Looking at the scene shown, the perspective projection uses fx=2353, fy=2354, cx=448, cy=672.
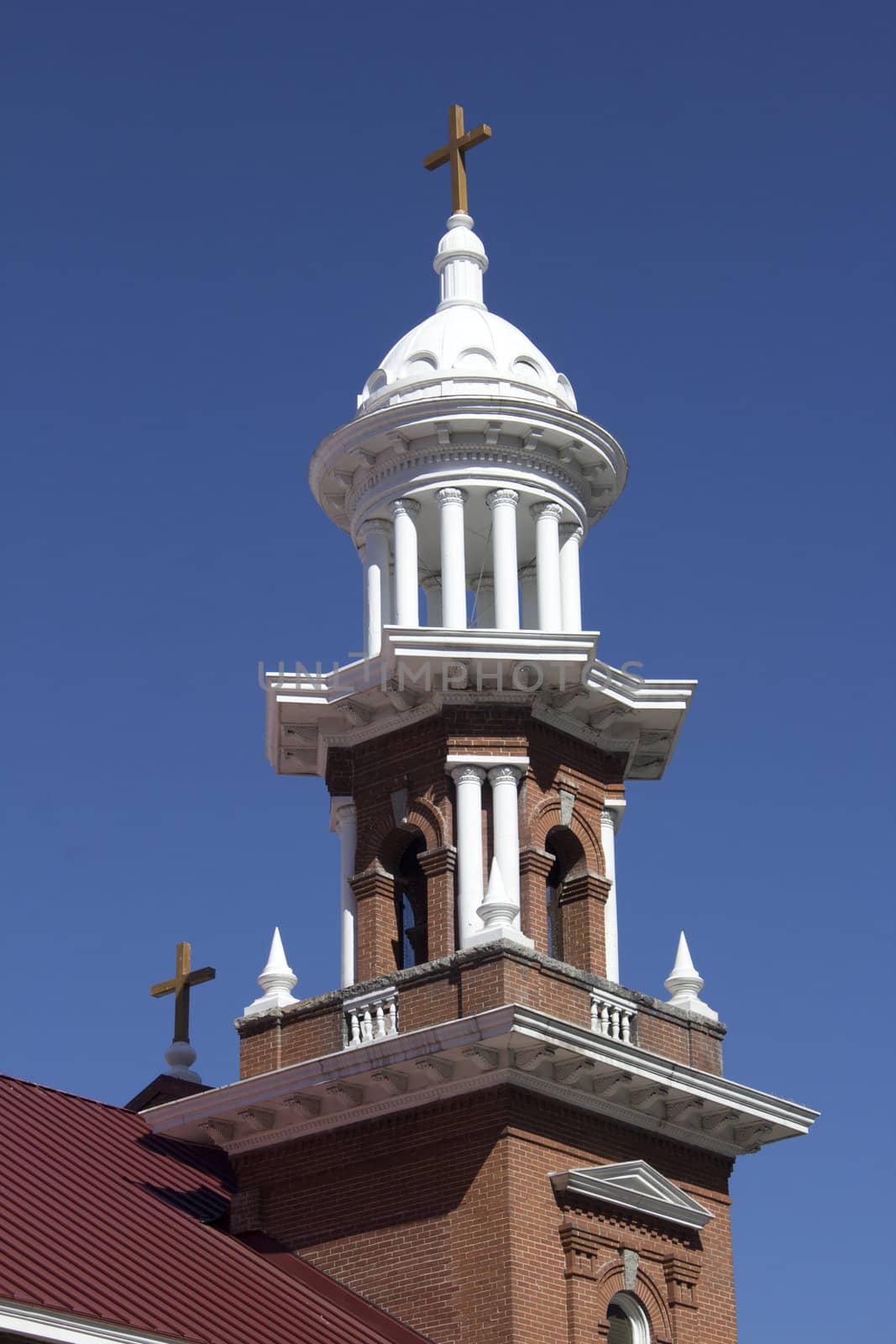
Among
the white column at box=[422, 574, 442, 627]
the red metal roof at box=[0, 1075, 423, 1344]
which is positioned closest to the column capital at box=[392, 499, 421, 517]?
the white column at box=[422, 574, 442, 627]

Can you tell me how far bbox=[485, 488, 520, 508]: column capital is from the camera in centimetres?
3328

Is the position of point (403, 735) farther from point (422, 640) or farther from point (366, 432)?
point (366, 432)

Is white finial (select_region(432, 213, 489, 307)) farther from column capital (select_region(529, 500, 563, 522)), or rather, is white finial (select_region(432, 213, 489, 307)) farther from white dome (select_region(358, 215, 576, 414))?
column capital (select_region(529, 500, 563, 522))

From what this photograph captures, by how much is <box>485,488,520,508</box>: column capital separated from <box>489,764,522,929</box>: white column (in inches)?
156

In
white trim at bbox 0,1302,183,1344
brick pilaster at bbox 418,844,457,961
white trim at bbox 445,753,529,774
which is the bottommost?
white trim at bbox 0,1302,183,1344

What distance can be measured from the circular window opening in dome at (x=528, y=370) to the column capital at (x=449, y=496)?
2332 millimetres

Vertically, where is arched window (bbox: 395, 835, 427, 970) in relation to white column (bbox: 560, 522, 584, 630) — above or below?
below

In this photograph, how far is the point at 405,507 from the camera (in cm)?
3362

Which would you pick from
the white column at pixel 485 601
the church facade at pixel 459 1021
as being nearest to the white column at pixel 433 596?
the church facade at pixel 459 1021

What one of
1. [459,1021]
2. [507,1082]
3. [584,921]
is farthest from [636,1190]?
[584,921]

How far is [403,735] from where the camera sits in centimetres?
3259

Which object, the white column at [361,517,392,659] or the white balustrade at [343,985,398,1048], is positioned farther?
the white column at [361,517,392,659]

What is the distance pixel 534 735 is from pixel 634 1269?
23.9ft

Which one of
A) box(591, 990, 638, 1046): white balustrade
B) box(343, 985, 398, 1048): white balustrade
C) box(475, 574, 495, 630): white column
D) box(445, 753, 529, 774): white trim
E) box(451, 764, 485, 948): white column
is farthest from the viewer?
box(475, 574, 495, 630): white column
